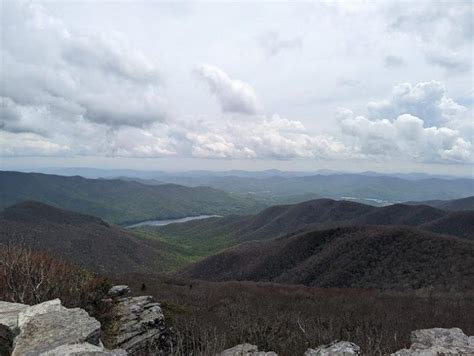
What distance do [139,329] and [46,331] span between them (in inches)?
201

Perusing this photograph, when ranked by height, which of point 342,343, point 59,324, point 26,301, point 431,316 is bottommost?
point 431,316

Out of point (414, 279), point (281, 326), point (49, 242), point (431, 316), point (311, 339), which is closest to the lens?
point (311, 339)

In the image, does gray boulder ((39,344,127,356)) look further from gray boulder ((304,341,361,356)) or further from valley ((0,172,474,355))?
gray boulder ((304,341,361,356))

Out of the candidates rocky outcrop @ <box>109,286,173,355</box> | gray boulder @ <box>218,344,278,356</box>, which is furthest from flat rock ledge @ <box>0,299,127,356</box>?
gray boulder @ <box>218,344,278,356</box>

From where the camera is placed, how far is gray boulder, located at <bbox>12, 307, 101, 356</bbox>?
6.49 metres

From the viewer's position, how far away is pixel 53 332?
6.86 metres

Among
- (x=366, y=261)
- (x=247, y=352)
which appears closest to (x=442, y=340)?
(x=247, y=352)

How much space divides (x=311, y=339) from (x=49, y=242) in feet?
507

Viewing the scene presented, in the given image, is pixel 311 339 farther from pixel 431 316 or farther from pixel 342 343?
pixel 431 316

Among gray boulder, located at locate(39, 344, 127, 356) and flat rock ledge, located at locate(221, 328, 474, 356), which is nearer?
gray boulder, located at locate(39, 344, 127, 356)

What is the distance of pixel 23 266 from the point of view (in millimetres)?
10359

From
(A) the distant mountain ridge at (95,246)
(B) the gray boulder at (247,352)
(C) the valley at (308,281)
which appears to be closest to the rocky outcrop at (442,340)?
(C) the valley at (308,281)

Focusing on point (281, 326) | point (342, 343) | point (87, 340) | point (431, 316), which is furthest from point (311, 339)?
point (431, 316)

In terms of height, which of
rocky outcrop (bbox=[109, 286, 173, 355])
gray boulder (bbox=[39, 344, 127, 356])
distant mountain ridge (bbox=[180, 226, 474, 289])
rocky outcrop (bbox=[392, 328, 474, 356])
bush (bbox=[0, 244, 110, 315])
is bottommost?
distant mountain ridge (bbox=[180, 226, 474, 289])
